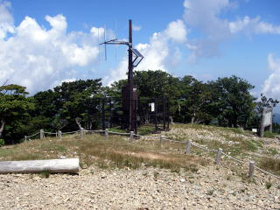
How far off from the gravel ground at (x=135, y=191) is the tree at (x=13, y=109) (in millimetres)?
23822

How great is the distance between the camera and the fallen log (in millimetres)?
8062

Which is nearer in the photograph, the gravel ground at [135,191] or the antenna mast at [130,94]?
the gravel ground at [135,191]

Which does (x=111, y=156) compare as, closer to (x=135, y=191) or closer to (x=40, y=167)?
(x=40, y=167)

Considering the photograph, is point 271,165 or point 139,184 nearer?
point 139,184

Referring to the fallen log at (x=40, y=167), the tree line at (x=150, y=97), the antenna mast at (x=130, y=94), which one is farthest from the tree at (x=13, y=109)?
the fallen log at (x=40, y=167)

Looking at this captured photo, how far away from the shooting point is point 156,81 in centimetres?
3362

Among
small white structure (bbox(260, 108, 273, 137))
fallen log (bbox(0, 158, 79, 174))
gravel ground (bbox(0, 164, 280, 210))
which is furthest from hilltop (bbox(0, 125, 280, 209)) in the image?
small white structure (bbox(260, 108, 273, 137))

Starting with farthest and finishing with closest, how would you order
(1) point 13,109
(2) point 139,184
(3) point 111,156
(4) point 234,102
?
(4) point 234,102 → (1) point 13,109 → (3) point 111,156 → (2) point 139,184

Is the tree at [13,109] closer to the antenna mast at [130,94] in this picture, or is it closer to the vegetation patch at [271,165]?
the antenna mast at [130,94]

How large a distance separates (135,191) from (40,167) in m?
3.05

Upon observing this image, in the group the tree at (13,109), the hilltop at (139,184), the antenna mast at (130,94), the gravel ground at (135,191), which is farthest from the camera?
the tree at (13,109)

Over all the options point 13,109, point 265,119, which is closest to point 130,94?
point 265,119

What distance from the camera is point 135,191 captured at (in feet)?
23.7

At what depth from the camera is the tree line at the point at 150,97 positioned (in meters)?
32.7
